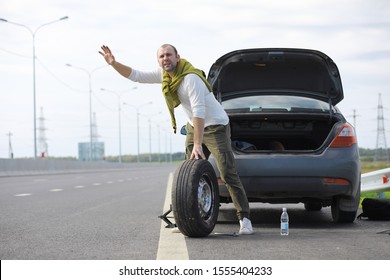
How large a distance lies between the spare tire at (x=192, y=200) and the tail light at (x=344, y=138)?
4.92 ft

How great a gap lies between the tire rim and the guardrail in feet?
15.6

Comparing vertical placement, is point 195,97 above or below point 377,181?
above

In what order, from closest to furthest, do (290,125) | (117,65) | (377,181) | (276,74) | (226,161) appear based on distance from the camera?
(226,161) < (117,65) < (276,74) < (290,125) < (377,181)

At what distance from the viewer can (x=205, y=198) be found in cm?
767

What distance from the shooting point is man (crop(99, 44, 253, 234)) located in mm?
7461

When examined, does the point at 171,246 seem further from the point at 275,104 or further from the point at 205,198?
the point at 275,104

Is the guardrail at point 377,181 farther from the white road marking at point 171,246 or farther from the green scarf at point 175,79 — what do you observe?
the green scarf at point 175,79

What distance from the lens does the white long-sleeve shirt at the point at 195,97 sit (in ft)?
24.4

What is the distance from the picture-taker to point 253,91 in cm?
917

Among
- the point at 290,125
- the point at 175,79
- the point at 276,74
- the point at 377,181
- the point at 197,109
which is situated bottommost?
the point at 377,181

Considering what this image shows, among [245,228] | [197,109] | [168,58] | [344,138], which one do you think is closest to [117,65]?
[168,58]

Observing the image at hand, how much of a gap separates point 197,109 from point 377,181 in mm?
Answer: 5528
